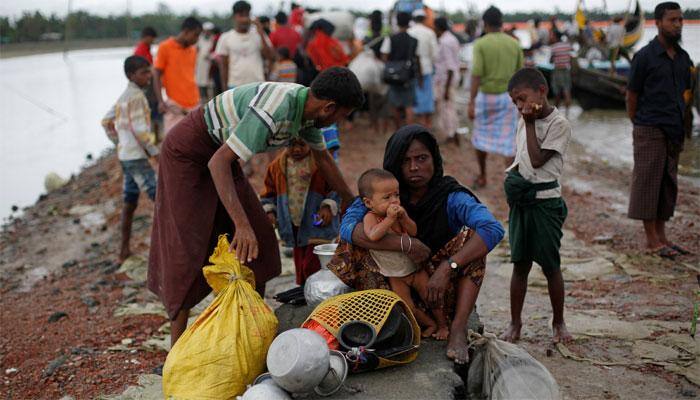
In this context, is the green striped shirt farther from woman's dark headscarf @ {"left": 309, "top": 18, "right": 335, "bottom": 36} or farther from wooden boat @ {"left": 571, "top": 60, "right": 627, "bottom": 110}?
wooden boat @ {"left": 571, "top": 60, "right": 627, "bottom": 110}

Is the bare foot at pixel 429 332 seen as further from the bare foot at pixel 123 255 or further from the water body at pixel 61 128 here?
the water body at pixel 61 128

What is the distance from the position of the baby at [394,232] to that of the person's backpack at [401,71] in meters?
6.13

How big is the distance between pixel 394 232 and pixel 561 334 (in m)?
1.39

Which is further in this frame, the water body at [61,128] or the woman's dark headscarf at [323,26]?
the water body at [61,128]

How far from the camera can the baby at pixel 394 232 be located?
2.98m

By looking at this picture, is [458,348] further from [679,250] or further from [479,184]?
[479,184]

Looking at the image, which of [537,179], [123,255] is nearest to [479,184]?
[123,255]

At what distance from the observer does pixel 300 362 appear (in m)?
2.52

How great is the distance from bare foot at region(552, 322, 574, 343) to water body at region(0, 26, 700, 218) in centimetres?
348

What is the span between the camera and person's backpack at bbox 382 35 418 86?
903 centimetres

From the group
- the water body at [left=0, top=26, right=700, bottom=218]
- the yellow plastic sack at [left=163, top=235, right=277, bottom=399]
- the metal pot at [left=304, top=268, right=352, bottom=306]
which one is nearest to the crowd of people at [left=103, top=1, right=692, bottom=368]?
the metal pot at [left=304, top=268, right=352, bottom=306]

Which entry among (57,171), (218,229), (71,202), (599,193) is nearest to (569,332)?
(218,229)

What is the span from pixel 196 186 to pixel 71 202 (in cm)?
735

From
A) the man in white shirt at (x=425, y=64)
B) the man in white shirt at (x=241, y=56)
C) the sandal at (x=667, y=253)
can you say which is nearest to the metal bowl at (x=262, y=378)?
the sandal at (x=667, y=253)
